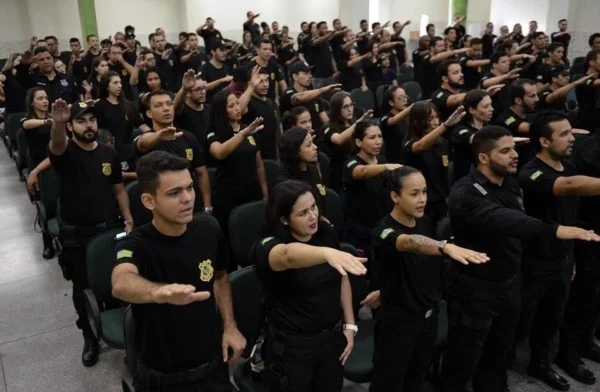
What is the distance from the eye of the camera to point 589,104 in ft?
18.7

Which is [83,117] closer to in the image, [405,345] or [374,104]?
[405,345]

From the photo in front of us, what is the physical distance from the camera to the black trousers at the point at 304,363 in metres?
2.23

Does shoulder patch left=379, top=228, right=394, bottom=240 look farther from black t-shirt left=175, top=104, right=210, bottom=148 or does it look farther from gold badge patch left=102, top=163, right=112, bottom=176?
black t-shirt left=175, top=104, right=210, bottom=148

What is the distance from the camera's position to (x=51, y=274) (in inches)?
180

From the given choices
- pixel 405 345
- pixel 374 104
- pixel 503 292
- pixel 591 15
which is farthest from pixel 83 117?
pixel 591 15

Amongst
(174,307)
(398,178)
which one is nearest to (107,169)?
(174,307)

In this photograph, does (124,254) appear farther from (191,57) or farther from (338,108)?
(191,57)

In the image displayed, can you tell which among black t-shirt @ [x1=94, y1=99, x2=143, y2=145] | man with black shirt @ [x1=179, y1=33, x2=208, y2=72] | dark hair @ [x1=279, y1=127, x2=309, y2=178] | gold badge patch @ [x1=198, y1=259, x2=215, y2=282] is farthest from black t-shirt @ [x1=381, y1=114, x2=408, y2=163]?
man with black shirt @ [x1=179, y1=33, x2=208, y2=72]

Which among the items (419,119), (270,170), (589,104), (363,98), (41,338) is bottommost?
(41,338)

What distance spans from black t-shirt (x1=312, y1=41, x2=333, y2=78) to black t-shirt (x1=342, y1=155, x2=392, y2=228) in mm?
6339

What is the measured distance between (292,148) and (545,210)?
1535 millimetres

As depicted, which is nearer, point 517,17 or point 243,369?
point 243,369

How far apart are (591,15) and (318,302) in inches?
458

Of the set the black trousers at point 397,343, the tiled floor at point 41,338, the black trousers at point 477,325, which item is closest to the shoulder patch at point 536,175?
the black trousers at point 477,325
